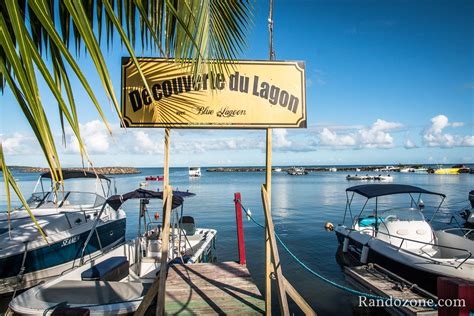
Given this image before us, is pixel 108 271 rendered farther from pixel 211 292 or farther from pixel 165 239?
pixel 165 239

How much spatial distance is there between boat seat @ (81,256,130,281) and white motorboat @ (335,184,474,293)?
8.12 m

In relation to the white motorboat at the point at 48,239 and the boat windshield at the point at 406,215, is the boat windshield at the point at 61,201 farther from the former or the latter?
the boat windshield at the point at 406,215

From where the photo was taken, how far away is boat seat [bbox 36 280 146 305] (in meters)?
6.52

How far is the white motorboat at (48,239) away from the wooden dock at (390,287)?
789cm

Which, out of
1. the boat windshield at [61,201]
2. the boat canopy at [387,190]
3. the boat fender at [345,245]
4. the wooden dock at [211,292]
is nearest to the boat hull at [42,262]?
the boat windshield at [61,201]

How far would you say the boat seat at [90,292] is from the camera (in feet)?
21.4

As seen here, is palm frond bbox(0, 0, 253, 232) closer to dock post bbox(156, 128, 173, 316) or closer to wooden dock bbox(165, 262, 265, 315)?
dock post bbox(156, 128, 173, 316)

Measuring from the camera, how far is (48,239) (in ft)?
37.9

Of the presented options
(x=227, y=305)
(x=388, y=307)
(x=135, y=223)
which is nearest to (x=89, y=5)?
(x=227, y=305)

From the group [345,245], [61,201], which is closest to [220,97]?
[345,245]

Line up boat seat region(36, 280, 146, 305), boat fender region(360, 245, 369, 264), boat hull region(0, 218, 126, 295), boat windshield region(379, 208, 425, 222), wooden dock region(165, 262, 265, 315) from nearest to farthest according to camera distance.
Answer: wooden dock region(165, 262, 265, 315), boat seat region(36, 280, 146, 305), boat hull region(0, 218, 126, 295), boat windshield region(379, 208, 425, 222), boat fender region(360, 245, 369, 264)

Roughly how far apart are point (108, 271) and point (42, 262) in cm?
559

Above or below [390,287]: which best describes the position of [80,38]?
above

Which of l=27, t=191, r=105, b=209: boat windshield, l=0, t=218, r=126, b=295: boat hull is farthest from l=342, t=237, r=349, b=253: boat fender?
l=27, t=191, r=105, b=209: boat windshield
